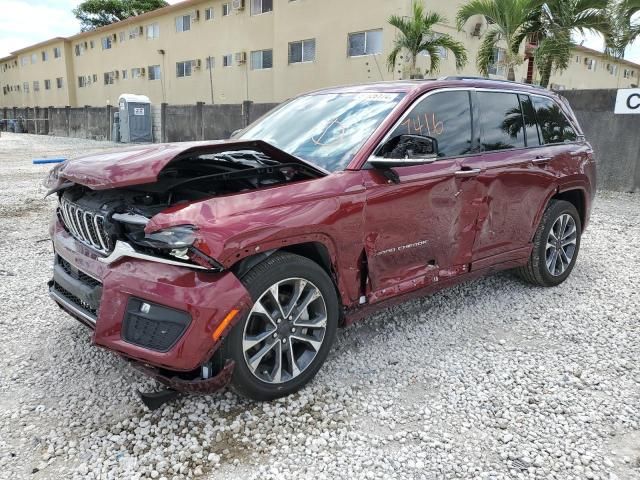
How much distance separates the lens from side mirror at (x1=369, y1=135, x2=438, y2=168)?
319 cm

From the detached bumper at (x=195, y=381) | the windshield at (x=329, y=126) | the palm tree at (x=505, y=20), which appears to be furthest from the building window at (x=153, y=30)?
the detached bumper at (x=195, y=381)

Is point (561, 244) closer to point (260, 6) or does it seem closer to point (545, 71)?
point (545, 71)

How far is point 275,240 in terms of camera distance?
8.90 ft

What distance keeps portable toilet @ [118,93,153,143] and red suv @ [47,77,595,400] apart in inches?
897

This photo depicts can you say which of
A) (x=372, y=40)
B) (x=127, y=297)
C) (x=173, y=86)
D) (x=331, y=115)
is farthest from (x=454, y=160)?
(x=173, y=86)

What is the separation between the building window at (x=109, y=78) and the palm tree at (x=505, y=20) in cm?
3124

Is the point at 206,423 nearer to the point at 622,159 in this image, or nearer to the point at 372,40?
the point at 622,159

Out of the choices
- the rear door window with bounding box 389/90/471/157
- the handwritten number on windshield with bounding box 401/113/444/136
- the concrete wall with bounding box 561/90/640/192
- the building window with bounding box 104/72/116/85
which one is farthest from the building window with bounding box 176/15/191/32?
the handwritten number on windshield with bounding box 401/113/444/136

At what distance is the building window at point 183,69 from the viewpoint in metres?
31.0

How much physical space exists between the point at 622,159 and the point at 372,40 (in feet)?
39.0

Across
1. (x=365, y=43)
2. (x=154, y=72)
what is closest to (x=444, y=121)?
(x=365, y=43)

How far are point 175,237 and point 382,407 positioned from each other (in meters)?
1.53

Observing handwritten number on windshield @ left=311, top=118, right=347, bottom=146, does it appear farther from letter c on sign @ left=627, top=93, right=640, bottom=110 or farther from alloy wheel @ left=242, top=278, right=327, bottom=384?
A: letter c on sign @ left=627, top=93, right=640, bottom=110

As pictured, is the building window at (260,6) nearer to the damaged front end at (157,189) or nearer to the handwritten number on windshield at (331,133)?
the handwritten number on windshield at (331,133)
